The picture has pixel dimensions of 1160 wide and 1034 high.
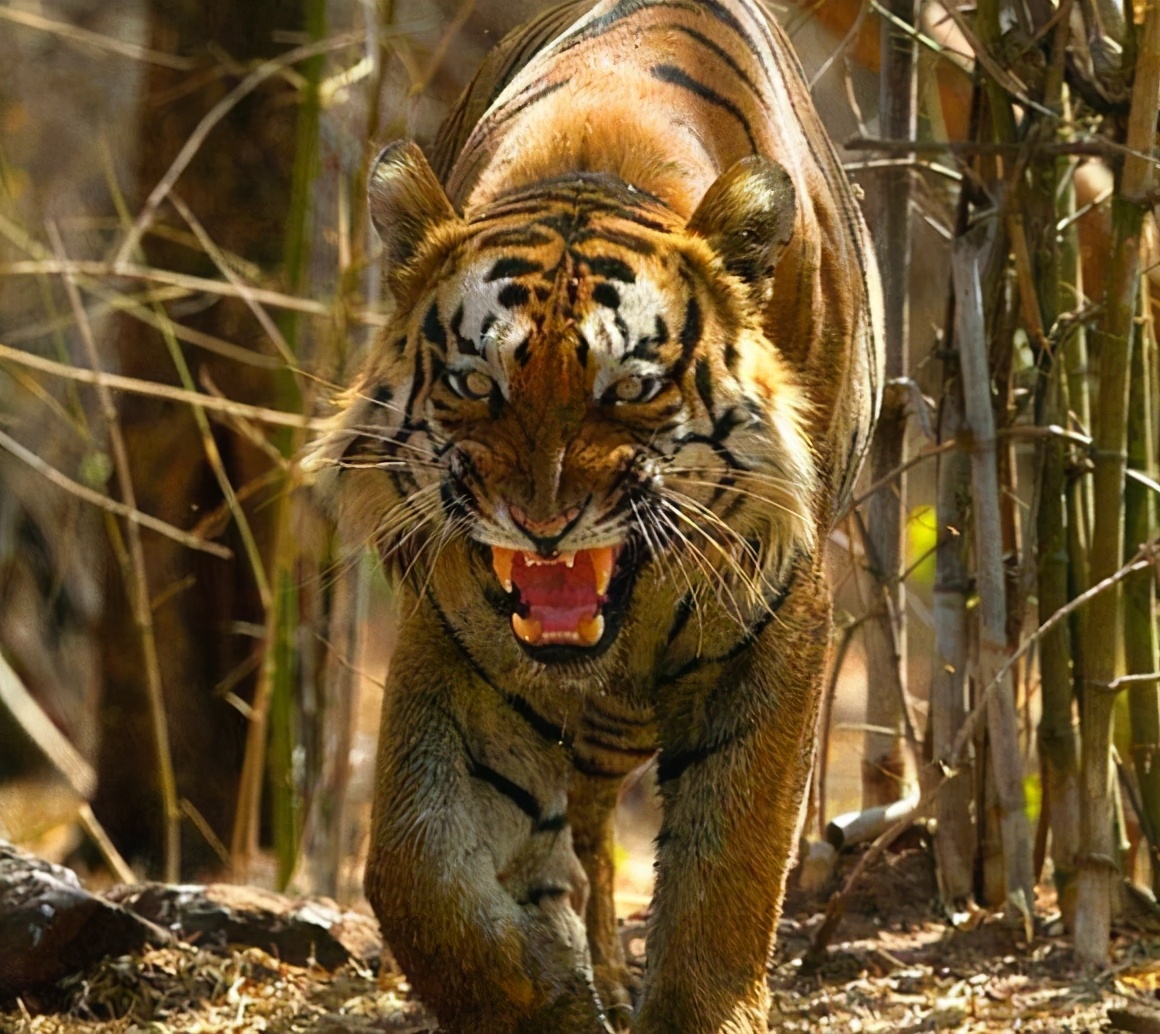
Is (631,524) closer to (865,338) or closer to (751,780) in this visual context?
(751,780)

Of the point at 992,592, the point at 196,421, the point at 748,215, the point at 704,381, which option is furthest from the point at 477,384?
the point at 196,421

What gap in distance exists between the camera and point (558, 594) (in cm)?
289

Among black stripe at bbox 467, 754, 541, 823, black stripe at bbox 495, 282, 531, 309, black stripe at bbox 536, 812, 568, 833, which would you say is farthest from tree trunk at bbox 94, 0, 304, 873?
black stripe at bbox 495, 282, 531, 309

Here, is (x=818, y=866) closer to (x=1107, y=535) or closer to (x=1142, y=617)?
(x=1142, y=617)

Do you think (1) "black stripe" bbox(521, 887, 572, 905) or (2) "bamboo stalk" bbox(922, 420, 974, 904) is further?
(2) "bamboo stalk" bbox(922, 420, 974, 904)

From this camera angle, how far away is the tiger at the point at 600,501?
9.24ft

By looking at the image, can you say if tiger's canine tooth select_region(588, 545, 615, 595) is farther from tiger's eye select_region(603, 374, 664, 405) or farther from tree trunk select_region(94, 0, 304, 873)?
tree trunk select_region(94, 0, 304, 873)

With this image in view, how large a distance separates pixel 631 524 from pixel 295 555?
11.4ft

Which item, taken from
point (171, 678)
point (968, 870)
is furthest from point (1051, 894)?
point (171, 678)

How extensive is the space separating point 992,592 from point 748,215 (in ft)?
5.07

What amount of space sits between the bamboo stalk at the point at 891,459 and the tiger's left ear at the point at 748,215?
1590 millimetres

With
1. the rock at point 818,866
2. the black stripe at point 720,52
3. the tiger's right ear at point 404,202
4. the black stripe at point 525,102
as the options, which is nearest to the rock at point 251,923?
the rock at point 818,866

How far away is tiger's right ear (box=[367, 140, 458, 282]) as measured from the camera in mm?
3076

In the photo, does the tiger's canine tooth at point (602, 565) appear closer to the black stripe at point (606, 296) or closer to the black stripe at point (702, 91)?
the black stripe at point (606, 296)
